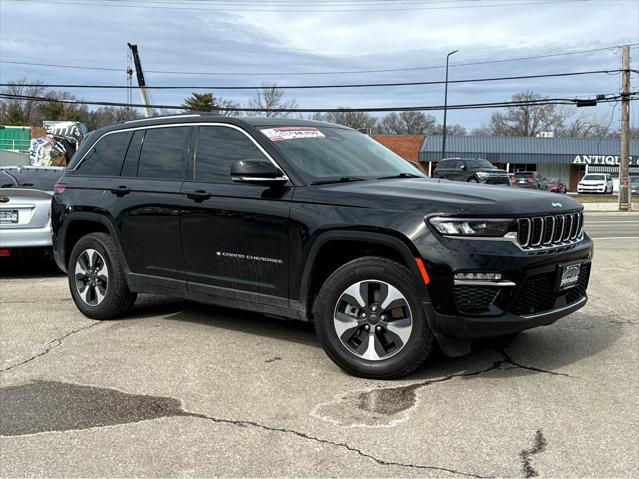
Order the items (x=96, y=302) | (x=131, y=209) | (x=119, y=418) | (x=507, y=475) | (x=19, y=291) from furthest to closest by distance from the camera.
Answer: (x=19, y=291) → (x=96, y=302) → (x=131, y=209) → (x=119, y=418) → (x=507, y=475)

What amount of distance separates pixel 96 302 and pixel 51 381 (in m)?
1.80

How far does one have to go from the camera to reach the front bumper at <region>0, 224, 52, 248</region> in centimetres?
823

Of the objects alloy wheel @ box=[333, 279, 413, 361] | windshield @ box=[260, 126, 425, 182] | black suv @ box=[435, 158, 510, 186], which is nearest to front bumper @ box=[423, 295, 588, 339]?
alloy wheel @ box=[333, 279, 413, 361]

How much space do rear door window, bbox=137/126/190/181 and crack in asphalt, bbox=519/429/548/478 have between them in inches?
136

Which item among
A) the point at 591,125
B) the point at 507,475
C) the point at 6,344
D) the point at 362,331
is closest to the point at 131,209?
the point at 6,344

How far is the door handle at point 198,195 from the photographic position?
5293mm

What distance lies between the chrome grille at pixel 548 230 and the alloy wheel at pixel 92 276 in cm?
381

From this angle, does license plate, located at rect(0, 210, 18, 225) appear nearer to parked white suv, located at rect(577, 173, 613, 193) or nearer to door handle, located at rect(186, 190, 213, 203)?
door handle, located at rect(186, 190, 213, 203)

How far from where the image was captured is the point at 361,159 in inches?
218

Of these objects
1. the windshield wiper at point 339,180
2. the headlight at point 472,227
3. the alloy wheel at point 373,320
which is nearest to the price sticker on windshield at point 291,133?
the windshield wiper at point 339,180

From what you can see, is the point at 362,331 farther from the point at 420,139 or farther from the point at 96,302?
the point at 420,139

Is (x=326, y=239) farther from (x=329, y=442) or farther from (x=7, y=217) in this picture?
(x=7, y=217)

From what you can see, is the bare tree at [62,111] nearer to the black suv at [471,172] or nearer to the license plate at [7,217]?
the black suv at [471,172]

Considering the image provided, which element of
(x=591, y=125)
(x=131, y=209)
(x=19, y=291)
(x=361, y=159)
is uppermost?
(x=591, y=125)
